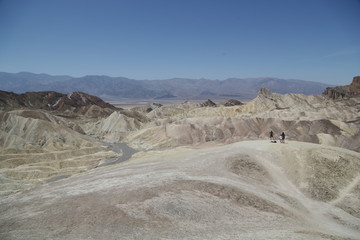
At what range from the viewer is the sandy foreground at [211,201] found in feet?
58.0

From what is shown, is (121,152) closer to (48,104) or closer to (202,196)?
(202,196)

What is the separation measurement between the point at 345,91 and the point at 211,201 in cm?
15319

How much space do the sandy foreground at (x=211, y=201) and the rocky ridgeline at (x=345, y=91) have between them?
123564 millimetres

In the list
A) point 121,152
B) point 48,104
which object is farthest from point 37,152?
point 48,104

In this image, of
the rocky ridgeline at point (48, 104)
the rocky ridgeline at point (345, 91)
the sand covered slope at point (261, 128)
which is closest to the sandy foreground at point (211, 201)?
the sand covered slope at point (261, 128)

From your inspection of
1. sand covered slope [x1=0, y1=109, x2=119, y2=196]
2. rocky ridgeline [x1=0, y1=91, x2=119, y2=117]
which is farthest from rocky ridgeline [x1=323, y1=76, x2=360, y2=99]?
rocky ridgeline [x1=0, y1=91, x2=119, y2=117]

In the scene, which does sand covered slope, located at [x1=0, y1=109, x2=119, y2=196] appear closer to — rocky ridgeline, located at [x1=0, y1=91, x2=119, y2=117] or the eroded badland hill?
the eroded badland hill

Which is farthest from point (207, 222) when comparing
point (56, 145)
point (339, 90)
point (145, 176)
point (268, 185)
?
point (339, 90)

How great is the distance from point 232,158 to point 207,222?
1485 cm

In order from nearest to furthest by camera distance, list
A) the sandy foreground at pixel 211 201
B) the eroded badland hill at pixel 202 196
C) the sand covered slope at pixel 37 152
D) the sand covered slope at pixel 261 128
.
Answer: the sandy foreground at pixel 211 201
the eroded badland hill at pixel 202 196
the sand covered slope at pixel 37 152
the sand covered slope at pixel 261 128

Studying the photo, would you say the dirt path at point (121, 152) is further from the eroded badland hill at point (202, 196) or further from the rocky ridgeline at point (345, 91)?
the rocky ridgeline at point (345, 91)

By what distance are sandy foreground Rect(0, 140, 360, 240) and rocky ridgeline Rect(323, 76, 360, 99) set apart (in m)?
124

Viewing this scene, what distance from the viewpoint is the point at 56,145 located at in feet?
260

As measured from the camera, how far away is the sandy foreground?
17678mm
